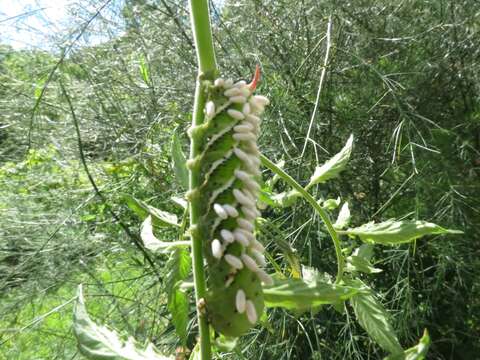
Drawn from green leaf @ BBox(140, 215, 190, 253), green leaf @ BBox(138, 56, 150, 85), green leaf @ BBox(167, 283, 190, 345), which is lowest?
green leaf @ BBox(167, 283, 190, 345)

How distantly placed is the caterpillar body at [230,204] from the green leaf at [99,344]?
6 cm

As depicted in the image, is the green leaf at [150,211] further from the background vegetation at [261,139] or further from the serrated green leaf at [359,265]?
the background vegetation at [261,139]

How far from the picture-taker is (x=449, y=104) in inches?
50.8

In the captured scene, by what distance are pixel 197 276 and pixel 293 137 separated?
880 mm

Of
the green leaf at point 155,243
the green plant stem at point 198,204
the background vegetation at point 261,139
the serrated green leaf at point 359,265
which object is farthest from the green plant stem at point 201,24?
the background vegetation at point 261,139

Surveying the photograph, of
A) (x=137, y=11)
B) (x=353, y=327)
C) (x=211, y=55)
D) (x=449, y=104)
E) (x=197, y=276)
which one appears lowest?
(x=353, y=327)

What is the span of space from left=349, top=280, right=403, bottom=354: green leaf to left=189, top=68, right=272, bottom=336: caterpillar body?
124mm

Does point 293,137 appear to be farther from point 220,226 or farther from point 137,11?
point 220,226

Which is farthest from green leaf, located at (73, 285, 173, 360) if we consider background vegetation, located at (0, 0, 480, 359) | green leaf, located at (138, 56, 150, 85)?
green leaf, located at (138, 56, 150, 85)

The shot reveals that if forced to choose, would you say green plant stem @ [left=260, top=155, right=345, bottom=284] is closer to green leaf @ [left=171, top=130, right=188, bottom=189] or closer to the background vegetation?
green leaf @ [left=171, top=130, right=188, bottom=189]

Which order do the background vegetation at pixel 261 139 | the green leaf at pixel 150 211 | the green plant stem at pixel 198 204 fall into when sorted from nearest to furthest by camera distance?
the green plant stem at pixel 198 204 → the green leaf at pixel 150 211 → the background vegetation at pixel 261 139

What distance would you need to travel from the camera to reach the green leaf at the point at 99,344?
294 millimetres

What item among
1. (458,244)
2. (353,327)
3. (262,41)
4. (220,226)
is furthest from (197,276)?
(262,41)

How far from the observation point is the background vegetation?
109 cm
